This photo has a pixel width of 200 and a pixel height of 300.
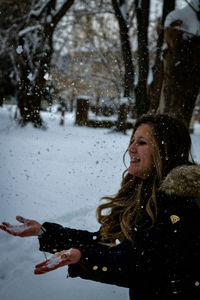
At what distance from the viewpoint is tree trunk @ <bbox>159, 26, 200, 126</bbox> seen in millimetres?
4152

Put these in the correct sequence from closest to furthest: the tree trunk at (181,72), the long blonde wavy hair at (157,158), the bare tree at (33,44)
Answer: the long blonde wavy hair at (157,158), the tree trunk at (181,72), the bare tree at (33,44)

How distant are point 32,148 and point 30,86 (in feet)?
10.8

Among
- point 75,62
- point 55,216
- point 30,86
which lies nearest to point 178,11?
point 55,216

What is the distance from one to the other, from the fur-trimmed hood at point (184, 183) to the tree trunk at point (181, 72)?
3126 millimetres

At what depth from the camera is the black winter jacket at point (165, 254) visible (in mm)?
1138

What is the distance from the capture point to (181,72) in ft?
13.8

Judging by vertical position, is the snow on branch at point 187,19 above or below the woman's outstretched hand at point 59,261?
above

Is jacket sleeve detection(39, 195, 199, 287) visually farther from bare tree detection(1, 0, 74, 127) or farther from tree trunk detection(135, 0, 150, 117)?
bare tree detection(1, 0, 74, 127)

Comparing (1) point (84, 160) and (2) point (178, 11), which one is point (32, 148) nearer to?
(1) point (84, 160)

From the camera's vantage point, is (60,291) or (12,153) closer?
(60,291)

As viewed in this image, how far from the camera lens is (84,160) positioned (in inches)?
243

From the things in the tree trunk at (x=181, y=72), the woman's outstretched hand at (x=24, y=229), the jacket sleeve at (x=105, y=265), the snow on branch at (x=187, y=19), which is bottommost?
the woman's outstretched hand at (x=24, y=229)

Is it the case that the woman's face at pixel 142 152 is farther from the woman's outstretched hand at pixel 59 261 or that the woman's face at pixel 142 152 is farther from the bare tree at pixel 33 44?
the bare tree at pixel 33 44

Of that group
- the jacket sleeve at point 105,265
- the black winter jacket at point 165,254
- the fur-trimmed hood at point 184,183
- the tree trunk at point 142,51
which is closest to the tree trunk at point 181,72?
the tree trunk at point 142,51
